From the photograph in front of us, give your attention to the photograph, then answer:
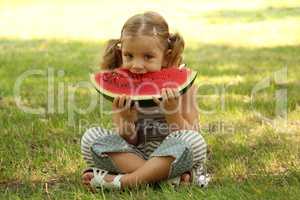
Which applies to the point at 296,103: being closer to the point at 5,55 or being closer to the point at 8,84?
the point at 8,84

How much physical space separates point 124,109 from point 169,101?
249 millimetres

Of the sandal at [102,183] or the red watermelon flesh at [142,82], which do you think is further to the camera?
the red watermelon flesh at [142,82]

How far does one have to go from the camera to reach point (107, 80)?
12.6ft

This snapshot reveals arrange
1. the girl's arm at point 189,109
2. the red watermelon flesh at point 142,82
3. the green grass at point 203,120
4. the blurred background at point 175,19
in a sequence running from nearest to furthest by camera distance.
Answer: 1. the green grass at point 203,120
2. the red watermelon flesh at point 142,82
3. the girl's arm at point 189,109
4. the blurred background at point 175,19

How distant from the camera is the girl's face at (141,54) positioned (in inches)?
145

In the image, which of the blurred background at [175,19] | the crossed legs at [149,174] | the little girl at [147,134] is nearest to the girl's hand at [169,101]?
the little girl at [147,134]

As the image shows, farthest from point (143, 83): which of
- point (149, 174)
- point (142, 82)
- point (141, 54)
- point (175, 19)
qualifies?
point (175, 19)

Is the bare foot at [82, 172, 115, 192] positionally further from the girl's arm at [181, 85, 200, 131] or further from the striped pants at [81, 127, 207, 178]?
the girl's arm at [181, 85, 200, 131]

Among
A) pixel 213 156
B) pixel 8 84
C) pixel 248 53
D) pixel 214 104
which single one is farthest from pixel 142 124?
pixel 248 53

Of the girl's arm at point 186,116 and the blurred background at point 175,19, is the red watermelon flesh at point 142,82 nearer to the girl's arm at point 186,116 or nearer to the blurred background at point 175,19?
the girl's arm at point 186,116

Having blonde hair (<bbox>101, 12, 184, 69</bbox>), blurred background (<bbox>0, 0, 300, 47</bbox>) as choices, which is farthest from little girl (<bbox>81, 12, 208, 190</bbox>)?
blurred background (<bbox>0, 0, 300, 47</bbox>)

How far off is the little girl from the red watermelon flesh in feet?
0.16

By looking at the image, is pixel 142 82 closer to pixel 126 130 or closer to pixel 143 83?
pixel 143 83

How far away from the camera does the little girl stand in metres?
3.48
